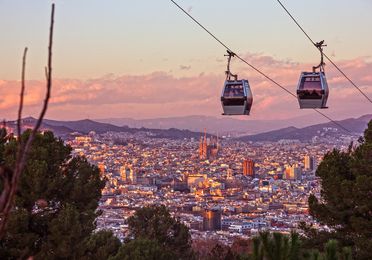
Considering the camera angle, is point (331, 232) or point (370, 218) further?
point (331, 232)

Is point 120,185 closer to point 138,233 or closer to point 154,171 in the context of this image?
point 154,171

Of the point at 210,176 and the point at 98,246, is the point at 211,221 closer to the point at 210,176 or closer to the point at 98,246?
the point at 210,176

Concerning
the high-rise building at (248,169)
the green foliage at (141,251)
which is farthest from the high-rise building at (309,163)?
the green foliage at (141,251)

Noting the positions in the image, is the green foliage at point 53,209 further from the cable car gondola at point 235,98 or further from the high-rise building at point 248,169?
the high-rise building at point 248,169

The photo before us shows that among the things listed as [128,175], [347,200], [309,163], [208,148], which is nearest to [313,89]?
[347,200]

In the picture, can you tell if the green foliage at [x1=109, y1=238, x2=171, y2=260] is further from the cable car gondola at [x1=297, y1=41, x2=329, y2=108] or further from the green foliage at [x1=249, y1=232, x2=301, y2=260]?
the green foliage at [x1=249, y1=232, x2=301, y2=260]

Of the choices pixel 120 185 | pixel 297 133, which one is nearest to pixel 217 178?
pixel 120 185
